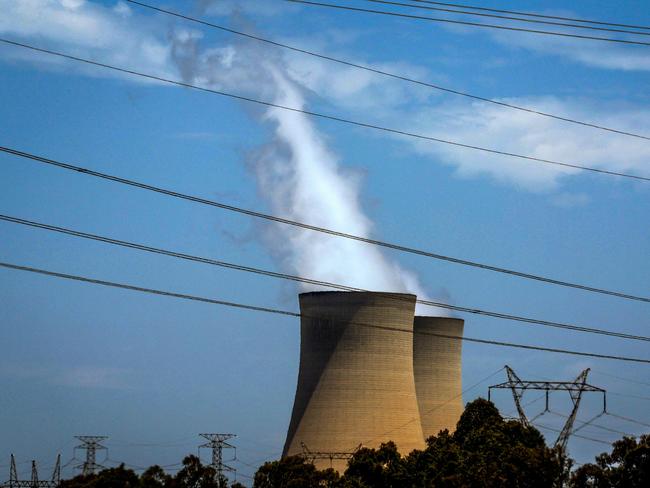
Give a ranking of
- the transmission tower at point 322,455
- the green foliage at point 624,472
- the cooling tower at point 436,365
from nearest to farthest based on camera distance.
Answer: the green foliage at point 624,472 → the transmission tower at point 322,455 → the cooling tower at point 436,365

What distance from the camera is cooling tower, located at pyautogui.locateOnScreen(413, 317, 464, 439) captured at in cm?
4778

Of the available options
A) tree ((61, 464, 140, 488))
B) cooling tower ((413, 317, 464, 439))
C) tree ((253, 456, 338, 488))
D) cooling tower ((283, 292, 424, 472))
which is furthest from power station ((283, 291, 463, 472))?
tree ((61, 464, 140, 488))

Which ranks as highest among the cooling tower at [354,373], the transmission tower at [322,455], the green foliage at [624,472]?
the cooling tower at [354,373]

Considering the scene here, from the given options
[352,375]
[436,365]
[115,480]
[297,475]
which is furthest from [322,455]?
[436,365]

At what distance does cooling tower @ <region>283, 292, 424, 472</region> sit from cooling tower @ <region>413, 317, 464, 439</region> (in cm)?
875

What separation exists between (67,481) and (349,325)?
34.2ft

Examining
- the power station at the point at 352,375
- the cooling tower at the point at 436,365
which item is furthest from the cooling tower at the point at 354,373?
the cooling tower at the point at 436,365

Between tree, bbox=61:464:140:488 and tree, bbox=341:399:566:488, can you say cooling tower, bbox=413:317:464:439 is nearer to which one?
tree, bbox=341:399:566:488

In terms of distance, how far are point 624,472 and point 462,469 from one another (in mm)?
8798

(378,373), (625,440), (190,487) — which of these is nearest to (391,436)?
(378,373)

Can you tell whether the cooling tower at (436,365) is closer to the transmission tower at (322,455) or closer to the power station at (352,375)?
the power station at (352,375)

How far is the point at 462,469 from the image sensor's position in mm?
34906

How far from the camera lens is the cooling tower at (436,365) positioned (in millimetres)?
47781

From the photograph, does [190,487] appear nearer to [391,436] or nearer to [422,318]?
[391,436]
